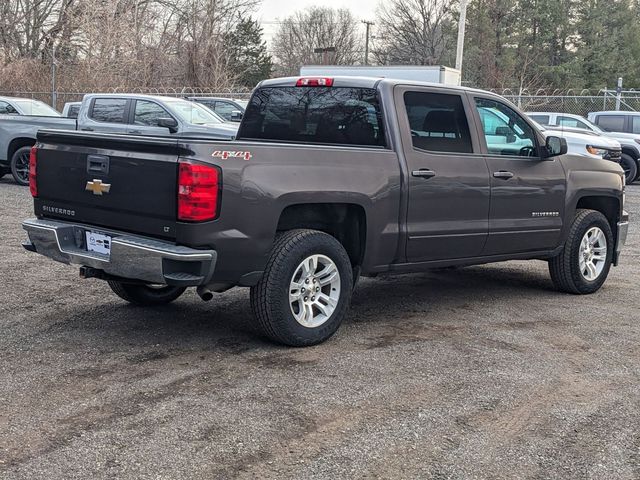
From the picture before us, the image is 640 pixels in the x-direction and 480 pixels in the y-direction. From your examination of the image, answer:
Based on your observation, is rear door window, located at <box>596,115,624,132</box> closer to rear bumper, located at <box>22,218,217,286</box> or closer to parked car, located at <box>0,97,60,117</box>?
parked car, located at <box>0,97,60,117</box>

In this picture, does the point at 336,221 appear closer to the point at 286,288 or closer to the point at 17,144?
the point at 286,288

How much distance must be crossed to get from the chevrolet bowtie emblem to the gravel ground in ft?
3.37

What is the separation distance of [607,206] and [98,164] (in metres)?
5.05

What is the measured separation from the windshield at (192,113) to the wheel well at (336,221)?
364 inches

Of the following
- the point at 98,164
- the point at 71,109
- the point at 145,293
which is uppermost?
the point at 71,109

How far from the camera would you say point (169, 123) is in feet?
47.4

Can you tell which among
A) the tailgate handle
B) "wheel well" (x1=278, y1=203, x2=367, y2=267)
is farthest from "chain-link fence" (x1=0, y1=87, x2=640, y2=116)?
the tailgate handle

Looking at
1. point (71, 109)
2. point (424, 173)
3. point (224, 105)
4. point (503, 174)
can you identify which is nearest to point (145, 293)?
point (424, 173)

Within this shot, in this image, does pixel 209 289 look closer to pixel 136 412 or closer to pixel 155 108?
pixel 136 412

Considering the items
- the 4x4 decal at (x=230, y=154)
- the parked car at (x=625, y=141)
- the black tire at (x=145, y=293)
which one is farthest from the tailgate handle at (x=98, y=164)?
the parked car at (x=625, y=141)

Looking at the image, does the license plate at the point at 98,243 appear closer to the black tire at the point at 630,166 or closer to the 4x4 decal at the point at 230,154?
the 4x4 decal at the point at 230,154

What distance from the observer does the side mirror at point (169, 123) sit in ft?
47.4

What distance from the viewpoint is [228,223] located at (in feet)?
17.3

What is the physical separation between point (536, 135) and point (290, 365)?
3.34 meters
